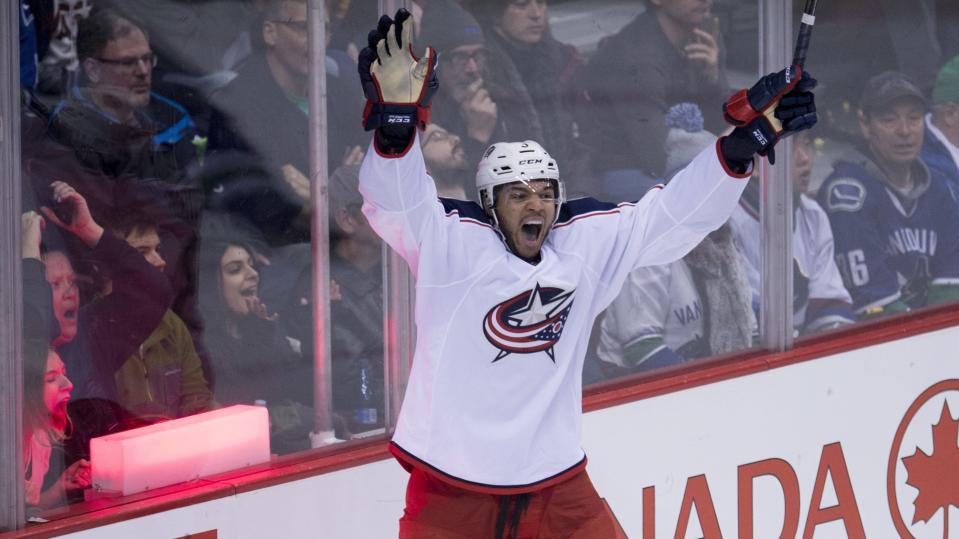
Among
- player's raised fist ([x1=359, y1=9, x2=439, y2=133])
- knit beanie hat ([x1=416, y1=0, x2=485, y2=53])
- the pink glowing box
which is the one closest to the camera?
player's raised fist ([x1=359, y1=9, x2=439, y2=133])

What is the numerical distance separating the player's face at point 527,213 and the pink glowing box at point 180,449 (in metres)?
0.73

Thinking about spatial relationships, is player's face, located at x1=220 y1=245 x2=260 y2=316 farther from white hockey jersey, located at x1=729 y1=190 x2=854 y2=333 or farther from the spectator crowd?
white hockey jersey, located at x1=729 y1=190 x2=854 y2=333

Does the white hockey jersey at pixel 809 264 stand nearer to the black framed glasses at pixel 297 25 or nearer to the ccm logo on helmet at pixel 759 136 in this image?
the ccm logo on helmet at pixel 759 136

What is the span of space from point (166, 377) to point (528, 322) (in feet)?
2.50

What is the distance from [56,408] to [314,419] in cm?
63

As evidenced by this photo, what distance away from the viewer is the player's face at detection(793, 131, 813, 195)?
409cm

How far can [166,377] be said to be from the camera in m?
2.98

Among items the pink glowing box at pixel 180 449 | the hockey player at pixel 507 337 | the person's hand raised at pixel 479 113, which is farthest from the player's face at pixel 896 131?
the pink glowing box at pixel 180 449

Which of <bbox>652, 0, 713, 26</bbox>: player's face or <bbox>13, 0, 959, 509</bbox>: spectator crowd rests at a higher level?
<bbox>652, 0, 713, 26</bbox>: player's face

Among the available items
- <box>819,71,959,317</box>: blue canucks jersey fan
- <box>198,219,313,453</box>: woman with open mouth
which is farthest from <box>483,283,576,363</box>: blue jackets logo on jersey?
<box>819,71,959,317</box>: blue canucks jersey fan

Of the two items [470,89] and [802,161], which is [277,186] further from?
[802,161]

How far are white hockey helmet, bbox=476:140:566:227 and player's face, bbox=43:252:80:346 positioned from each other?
2.61 ft

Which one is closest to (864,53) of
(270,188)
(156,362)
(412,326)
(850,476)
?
(850,476)

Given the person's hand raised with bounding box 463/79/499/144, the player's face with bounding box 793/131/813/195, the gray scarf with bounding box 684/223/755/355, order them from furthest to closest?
the player's face with bounding box 793/131/813/195
the gray scarf with bounding box 684/223/755/355
the person's hand raised with bounding box 463/79/499/144
